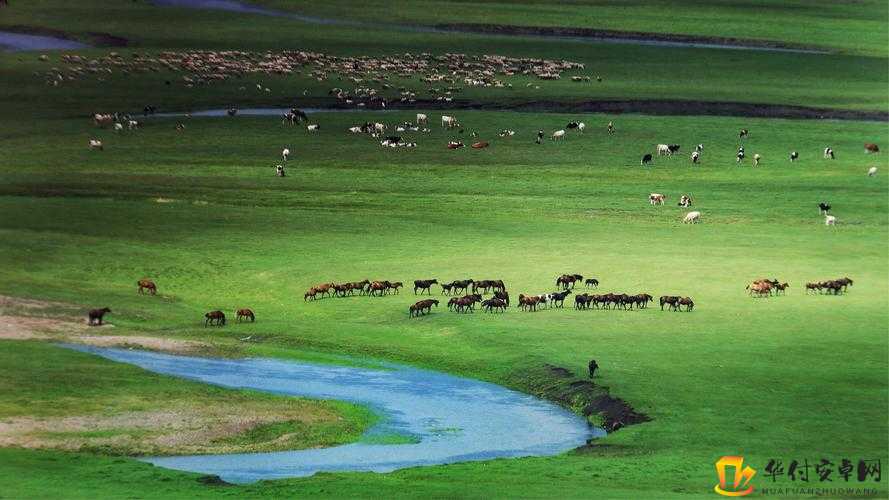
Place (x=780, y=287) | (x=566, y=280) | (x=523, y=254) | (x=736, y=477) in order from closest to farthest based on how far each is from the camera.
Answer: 1. (x=736, y=477)
2. (x=780, y=287)
3. (x=566, y=280)
4. (x=523, y=254)

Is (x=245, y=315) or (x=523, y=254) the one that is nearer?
(x=245, y=315)

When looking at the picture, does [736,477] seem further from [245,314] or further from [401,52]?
[401,52]

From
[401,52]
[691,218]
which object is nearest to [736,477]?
[691,218]

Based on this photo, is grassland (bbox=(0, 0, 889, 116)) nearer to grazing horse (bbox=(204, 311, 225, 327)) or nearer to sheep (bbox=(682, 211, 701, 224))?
sheep (bbox=(682, 211, 701, 224))

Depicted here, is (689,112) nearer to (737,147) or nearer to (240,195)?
(737,147)

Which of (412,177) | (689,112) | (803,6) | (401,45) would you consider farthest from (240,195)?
(803,6)

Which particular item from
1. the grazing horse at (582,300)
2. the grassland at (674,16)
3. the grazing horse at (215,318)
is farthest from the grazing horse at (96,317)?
the grassland at (674,16)

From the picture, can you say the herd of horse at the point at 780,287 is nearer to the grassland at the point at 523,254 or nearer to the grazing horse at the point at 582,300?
the grassland at the point at 523,254
